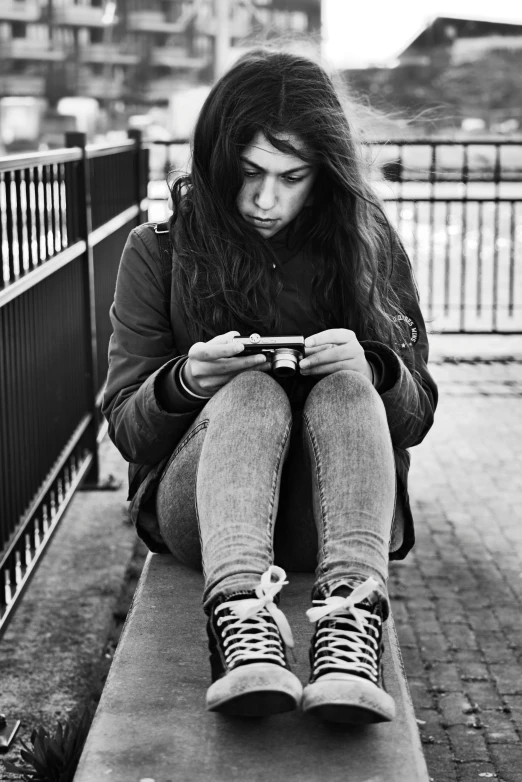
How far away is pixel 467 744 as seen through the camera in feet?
10.0

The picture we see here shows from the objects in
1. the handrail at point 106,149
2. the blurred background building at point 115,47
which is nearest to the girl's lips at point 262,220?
the handrail at point 106,149

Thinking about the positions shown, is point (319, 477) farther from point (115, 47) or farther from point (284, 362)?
point (115, 47)

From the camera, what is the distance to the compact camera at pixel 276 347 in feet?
8.30

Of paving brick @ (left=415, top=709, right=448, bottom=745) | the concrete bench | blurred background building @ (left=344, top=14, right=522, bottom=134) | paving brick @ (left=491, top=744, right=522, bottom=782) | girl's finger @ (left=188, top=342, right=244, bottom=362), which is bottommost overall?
paving brick @ (left=415, top=709, right=448, bottom=745)

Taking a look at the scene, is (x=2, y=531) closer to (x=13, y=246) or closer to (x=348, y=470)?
(x=13, y=246)

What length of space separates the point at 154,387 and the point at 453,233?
15596 mm

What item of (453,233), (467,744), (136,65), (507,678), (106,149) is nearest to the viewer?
→ (467,744)

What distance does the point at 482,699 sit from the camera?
131 inches

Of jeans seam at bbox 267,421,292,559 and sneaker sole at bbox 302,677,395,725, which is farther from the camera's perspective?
Answer: jeans seam at bbox 267,421,292,559

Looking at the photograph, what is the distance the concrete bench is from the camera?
1.96m

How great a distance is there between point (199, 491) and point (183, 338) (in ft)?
2.13

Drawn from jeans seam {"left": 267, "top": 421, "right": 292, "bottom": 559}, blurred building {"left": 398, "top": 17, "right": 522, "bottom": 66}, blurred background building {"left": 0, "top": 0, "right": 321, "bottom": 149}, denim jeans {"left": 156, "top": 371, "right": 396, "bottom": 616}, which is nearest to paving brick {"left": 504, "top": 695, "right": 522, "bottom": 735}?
denim jeans {"left": 156, "top": 371, "right": 396, "bottom": 616}

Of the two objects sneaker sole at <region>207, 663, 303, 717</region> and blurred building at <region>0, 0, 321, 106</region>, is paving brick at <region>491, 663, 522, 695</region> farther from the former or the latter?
blurred building at <region>0, 0, 321, 106</region>

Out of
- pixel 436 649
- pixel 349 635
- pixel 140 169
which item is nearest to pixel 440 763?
pixel 436 649
